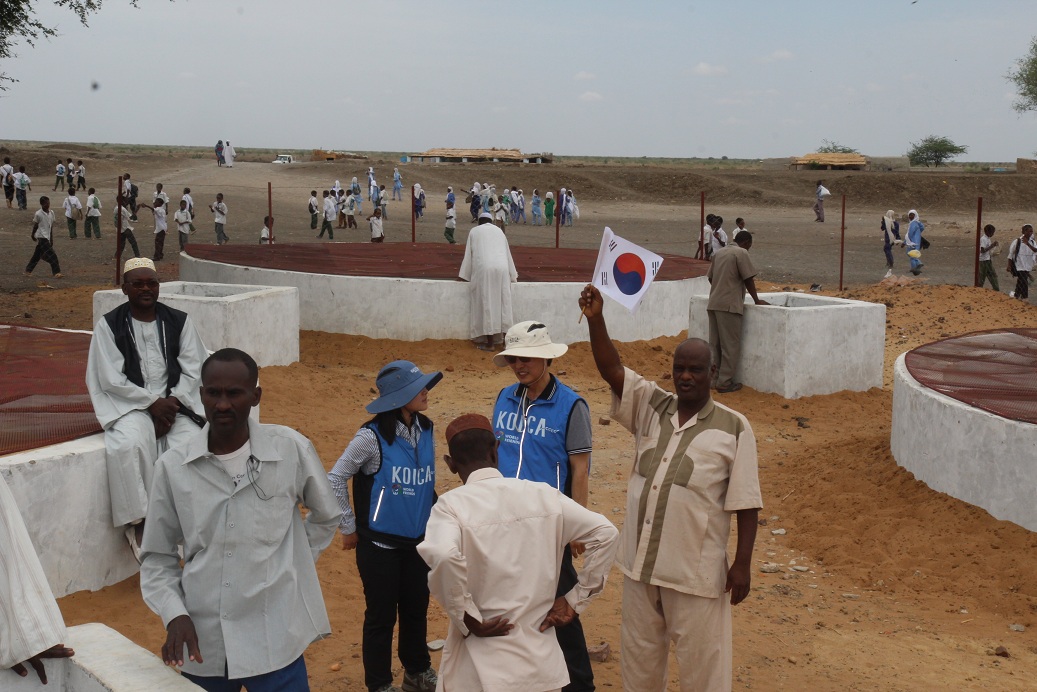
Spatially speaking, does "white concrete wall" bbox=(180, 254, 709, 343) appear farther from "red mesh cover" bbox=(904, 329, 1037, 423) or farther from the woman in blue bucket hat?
the woman in blue bucket hat

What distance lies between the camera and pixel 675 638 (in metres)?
4.02

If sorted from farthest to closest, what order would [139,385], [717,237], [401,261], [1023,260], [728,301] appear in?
[717,237] < [1023,260] < [401,261] < [728,301] < [139,385]

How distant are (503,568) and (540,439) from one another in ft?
4.36

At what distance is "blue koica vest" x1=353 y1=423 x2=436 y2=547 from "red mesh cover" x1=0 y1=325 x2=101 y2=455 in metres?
2.37

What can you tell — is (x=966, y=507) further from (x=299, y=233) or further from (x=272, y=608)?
(x=299, y=233)

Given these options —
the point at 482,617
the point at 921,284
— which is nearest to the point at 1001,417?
the point at 482,617

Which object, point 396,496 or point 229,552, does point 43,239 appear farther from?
point 229,552

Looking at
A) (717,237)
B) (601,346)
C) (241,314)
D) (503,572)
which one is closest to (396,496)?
(601,346)

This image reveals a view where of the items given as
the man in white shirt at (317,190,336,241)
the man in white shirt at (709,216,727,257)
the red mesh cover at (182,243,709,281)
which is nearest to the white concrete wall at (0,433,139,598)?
the red mesh cover at (182,243,709,281)

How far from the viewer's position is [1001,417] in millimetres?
6855

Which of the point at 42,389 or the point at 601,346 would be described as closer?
the point at 601,346

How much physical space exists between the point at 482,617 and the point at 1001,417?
15.8ft

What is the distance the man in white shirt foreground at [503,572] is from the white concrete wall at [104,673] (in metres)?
0.87

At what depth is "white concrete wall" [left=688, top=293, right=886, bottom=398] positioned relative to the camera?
11219 mm
